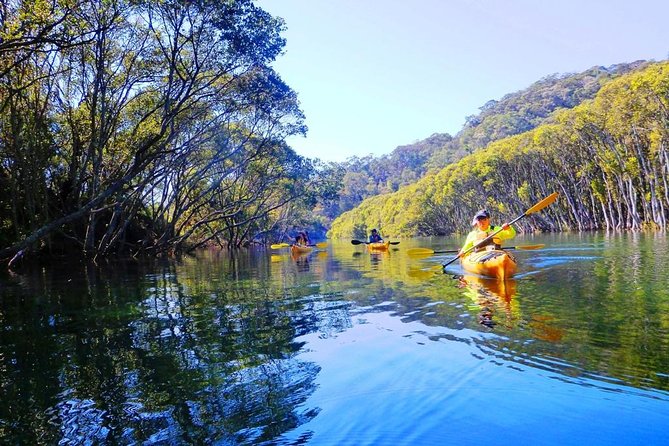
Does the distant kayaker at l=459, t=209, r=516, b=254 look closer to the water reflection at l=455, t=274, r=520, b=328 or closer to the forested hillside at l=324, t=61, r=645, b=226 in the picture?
the water reflection at l=455, t=274, r=520, b=328

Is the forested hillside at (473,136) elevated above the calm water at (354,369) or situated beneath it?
elevated above

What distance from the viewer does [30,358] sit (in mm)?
5676

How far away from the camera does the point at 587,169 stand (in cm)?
4372

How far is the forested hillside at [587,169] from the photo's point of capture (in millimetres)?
34500

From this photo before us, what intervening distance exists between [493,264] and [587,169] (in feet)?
125

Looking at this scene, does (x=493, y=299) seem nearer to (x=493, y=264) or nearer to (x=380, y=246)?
(x=493, y=264)

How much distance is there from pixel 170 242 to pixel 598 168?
Answer: 117 feet

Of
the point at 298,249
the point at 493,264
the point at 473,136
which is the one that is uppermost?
the point at 473,136

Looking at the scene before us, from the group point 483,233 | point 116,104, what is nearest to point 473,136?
point 116,104

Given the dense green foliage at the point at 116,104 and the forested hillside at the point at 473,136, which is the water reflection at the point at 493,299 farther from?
the forested hillside at the point at 473,136

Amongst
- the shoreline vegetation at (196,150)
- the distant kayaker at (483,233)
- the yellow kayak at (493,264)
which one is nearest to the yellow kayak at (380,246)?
the shoreline vegetation at (196,150)

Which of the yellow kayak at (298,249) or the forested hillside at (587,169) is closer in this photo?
the yellow kayak at (298,249)

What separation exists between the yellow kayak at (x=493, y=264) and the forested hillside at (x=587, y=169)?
2728 cm

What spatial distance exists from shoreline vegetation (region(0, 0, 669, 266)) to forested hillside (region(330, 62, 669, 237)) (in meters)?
0.14
